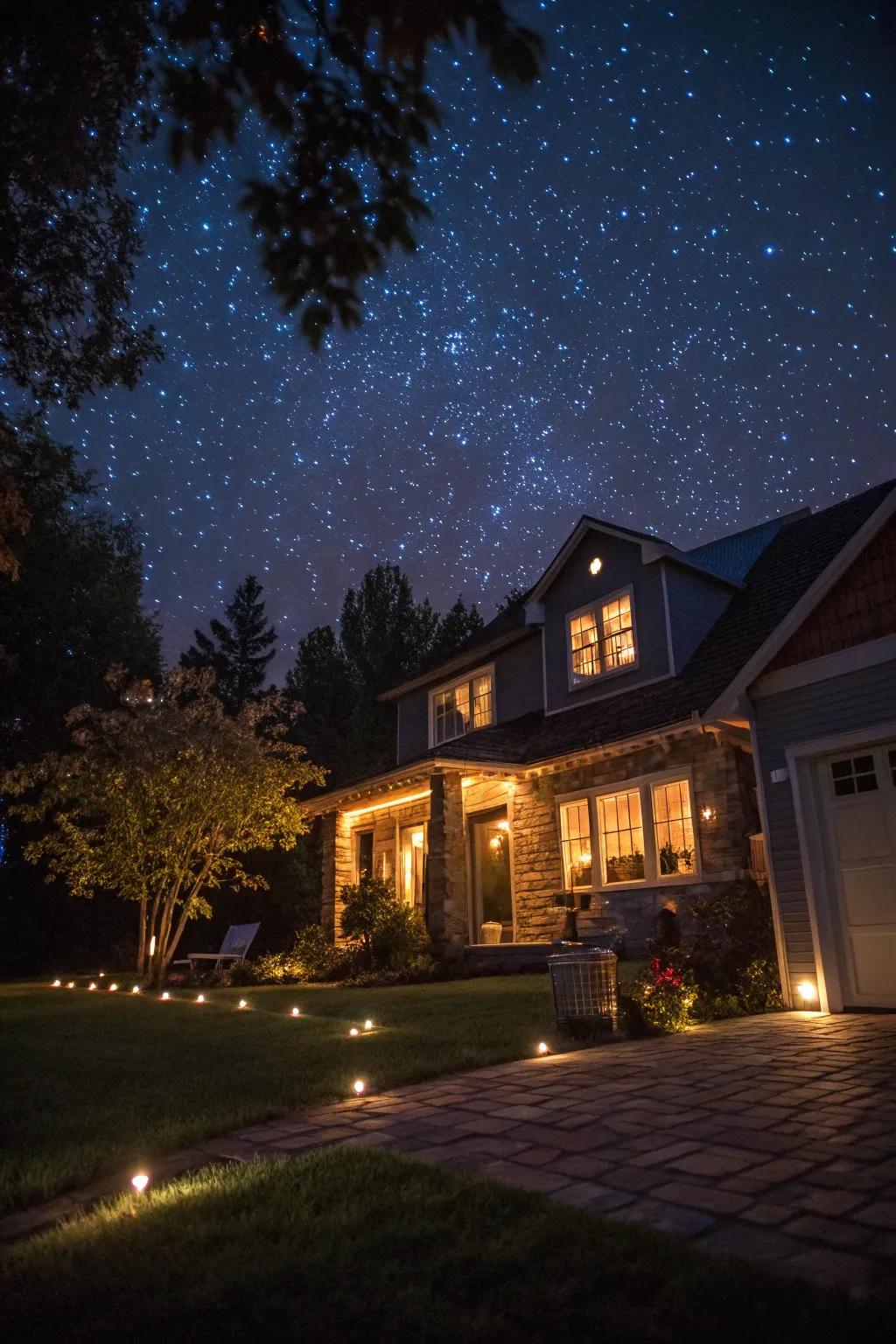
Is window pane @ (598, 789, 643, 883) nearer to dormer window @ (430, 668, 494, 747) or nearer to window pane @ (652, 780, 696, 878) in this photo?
window pane @ (652, 780, 696, 878)

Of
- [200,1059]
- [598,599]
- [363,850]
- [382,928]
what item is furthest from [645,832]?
[363,850]

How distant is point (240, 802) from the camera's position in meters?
→ 15.9

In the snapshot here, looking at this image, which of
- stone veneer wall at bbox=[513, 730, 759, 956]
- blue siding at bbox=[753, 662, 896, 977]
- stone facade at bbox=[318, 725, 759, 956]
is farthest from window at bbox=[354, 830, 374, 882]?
blue siding at bbox=[753, 662, 896, 977]

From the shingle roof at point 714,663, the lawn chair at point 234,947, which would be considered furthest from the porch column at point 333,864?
→ the shingle roof at point 714,663

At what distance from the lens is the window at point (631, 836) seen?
500 inches

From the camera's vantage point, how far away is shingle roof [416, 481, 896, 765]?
12.9 m

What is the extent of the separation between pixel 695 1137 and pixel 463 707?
15662 mm

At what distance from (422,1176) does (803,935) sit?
6.27 metres

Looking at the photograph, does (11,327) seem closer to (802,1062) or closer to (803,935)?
(802,1062)

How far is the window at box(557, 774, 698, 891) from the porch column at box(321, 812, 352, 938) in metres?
5.65

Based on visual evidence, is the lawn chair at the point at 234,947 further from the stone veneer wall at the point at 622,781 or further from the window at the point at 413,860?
the stone veneer wall at the point at 622,781

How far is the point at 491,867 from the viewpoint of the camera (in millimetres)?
17297

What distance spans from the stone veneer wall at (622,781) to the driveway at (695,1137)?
5.48 meters

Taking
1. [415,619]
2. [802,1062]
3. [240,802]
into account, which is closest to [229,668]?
[415,619]
